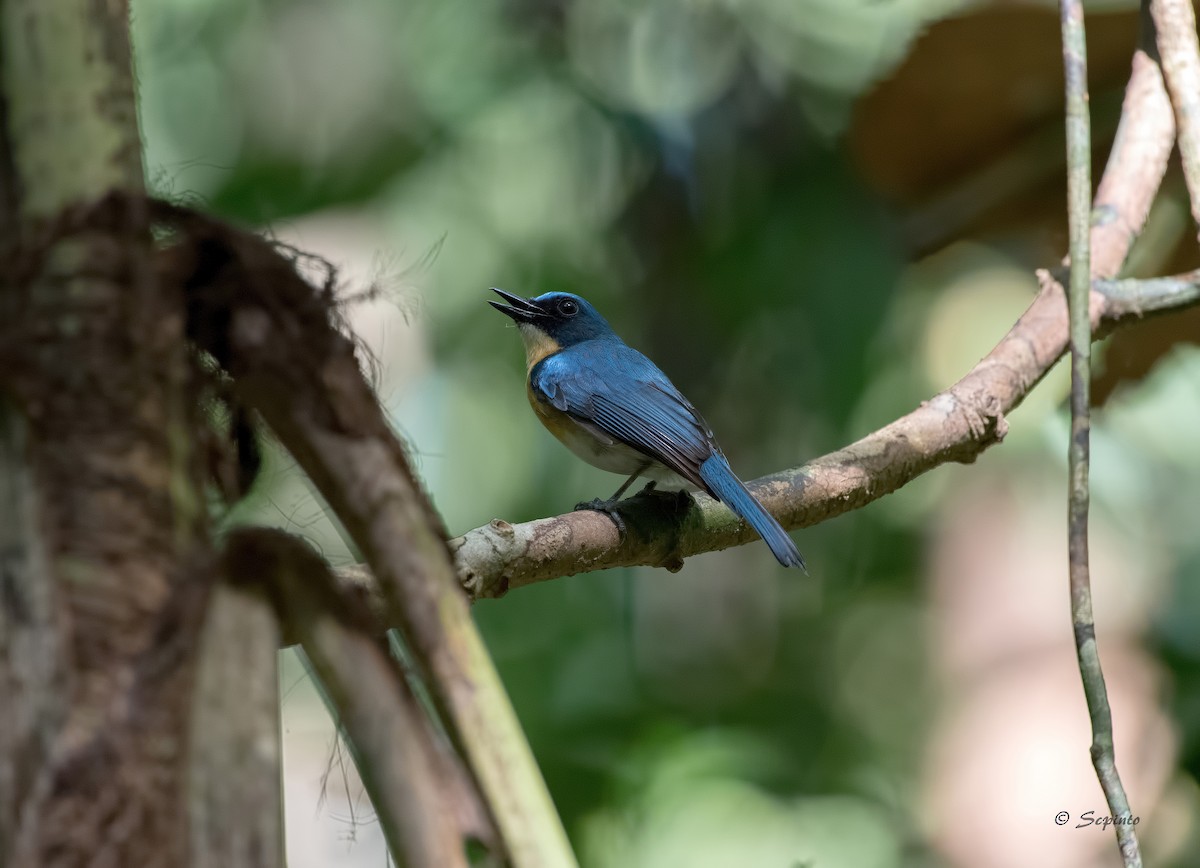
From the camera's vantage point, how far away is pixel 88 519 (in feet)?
3.45

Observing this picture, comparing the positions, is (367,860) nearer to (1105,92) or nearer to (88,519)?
(88,519)

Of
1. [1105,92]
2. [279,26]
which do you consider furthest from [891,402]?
[279,26]

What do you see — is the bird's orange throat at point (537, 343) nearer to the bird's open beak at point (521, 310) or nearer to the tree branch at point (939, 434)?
the bird's open beak at point (521, 310)

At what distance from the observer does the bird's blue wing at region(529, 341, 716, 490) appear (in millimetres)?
4262

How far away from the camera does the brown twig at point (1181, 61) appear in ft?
12.4

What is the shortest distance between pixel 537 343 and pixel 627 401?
3.28 feet

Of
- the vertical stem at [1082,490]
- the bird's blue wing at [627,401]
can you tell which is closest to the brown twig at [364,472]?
the vertical stem at [1082,490]

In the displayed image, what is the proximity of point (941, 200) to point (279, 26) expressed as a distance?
410cm

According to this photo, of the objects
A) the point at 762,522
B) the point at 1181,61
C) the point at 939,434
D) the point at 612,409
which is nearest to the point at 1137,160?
the point at 1181,61

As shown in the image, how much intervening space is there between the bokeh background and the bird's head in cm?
75

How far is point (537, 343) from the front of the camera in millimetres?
5559

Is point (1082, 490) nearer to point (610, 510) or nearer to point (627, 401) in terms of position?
point (610, 510)

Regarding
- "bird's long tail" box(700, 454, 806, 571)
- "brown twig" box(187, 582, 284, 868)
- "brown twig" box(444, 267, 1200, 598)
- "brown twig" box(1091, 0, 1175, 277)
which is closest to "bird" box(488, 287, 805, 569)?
"bird's long tail" box(700, 454, 806, 571)

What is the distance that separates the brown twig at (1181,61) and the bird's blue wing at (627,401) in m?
1.87
